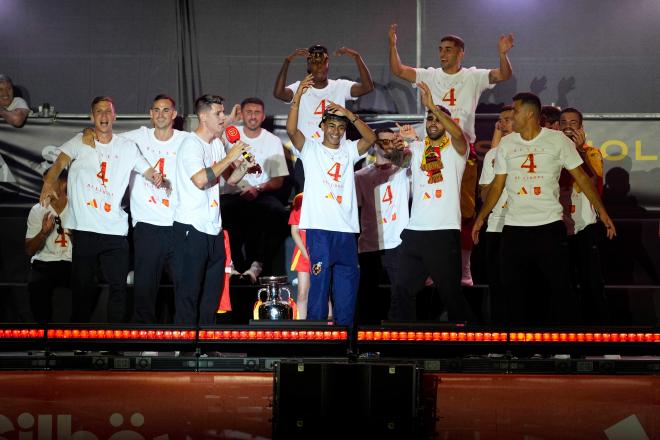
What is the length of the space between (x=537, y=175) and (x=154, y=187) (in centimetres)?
329

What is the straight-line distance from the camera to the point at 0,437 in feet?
17.1

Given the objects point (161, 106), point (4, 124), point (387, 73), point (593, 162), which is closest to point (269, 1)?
point (387, 73)

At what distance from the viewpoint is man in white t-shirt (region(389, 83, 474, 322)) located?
24.0 ft

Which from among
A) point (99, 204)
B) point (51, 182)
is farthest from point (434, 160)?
point (51, 182)

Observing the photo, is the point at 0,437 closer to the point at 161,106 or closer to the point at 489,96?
the point at 161,106

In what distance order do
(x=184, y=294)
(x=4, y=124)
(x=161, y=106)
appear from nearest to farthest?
(x=184, y=294), (x=161, y=106), (x=4, y=124)

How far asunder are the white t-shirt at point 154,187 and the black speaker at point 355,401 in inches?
131

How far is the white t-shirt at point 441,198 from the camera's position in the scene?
746 centimetres

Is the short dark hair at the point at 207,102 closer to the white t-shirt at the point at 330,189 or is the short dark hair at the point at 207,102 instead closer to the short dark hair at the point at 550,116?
the white t-shirt at the point at 330,189

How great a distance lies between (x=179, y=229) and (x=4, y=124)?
302 cm

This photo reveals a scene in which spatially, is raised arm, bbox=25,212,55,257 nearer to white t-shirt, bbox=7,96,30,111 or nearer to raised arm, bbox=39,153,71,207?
raised arm, bbox=39,153,71,207

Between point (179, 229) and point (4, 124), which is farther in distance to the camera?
point (4, 124)

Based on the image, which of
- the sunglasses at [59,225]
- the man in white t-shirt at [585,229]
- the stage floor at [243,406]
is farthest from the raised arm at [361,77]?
the stage floor at [243,406]

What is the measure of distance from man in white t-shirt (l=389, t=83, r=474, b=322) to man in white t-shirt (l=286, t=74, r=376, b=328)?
1.40 feet
